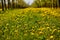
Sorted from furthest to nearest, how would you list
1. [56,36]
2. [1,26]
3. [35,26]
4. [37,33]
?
[1,26] < [35,26] < [37,33] < [56,36]

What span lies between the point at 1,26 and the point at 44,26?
377 centimetres

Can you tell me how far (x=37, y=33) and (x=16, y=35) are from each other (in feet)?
5.05

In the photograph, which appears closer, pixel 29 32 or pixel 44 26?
pixel 29 32

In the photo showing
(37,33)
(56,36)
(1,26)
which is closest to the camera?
(56,36)

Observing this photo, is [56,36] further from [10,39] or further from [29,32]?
[10,39]

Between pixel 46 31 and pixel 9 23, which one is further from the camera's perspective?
pixel 9 23

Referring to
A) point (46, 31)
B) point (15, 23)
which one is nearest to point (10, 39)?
point (46, 31)

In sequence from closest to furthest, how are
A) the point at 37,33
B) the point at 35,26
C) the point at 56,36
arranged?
the point at 56,36, the point at 37,33, the point at 35,26

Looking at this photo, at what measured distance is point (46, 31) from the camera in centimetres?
1291

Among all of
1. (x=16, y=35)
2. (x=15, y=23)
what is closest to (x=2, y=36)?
(x=16, y=35)

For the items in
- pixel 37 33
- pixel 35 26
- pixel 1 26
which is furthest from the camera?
pixel 1 26

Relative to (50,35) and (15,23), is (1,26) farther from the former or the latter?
(50,35)

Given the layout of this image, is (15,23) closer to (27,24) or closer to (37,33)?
(27,24)

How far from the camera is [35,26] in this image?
14.3 metres
